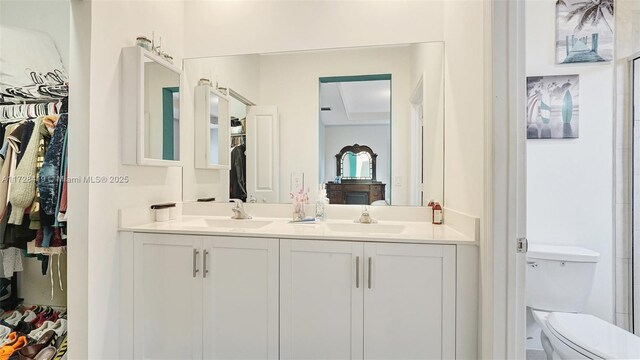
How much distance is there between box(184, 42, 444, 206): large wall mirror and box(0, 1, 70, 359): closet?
32.1 inches

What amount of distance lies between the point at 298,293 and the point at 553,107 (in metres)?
2.00

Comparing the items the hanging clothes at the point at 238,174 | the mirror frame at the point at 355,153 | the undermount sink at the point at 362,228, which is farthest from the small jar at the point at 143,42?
the undermount sink at the point at 362,228

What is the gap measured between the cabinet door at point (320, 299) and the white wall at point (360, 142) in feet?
2.27

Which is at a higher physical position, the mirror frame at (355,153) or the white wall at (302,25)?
the white wall at (302,25)

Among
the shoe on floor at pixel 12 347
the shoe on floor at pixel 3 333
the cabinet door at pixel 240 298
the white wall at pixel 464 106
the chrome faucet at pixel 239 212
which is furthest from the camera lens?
the chrome faucet at pixel 239 212

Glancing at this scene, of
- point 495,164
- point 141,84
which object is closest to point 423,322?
point 495,164

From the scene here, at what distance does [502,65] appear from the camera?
1210mm

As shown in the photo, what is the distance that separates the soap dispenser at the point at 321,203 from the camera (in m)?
1.99

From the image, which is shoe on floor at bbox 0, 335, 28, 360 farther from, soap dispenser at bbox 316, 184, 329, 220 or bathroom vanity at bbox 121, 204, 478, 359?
soap dispenser at bbox 316, 184, 329, 220

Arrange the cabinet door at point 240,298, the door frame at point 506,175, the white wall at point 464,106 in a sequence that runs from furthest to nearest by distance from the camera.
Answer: the cabinet door at point 240,298
the white wall at point 464,106
the door frame at point 506,175

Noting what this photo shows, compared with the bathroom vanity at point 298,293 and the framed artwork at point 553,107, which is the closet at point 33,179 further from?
the framed artwork at point 553,107

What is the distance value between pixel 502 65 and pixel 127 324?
2.23 metres

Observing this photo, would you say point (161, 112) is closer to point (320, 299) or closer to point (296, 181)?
point (296, 181)

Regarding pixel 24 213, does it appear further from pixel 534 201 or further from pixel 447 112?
pixel 534 201
